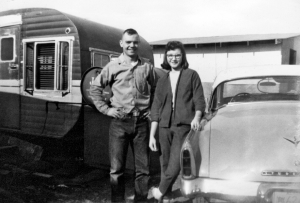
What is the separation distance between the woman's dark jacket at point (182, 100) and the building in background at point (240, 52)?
12.2m

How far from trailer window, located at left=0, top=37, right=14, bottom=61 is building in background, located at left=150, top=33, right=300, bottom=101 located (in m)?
10.4

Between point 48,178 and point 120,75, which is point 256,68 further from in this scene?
point 48,178

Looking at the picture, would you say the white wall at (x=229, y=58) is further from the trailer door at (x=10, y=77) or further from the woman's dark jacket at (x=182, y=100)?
the woman's dark jacket at (x=182, y=100)

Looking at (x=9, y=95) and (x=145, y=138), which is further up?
(x=9, y=95)

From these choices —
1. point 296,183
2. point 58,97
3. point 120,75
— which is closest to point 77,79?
point 58,97

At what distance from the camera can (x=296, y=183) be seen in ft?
8.32

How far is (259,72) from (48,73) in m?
4.07

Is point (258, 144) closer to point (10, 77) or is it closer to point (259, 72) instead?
point (259, 72)

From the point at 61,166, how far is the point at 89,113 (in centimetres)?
140

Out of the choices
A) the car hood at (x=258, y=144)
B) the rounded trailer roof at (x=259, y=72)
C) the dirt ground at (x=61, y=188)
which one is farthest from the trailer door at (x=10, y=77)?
the car hood at (x=258, y=144)

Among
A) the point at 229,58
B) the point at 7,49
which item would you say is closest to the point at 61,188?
the point at 7,49

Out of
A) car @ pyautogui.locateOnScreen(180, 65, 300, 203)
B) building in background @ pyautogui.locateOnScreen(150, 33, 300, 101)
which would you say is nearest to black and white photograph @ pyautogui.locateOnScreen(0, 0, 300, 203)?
car @ pyautogui.locateOnScreen(180, 65, 300, 203)

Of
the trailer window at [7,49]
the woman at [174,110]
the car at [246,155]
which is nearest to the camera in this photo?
the car at [246,155]

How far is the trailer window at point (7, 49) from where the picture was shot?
261 inches
